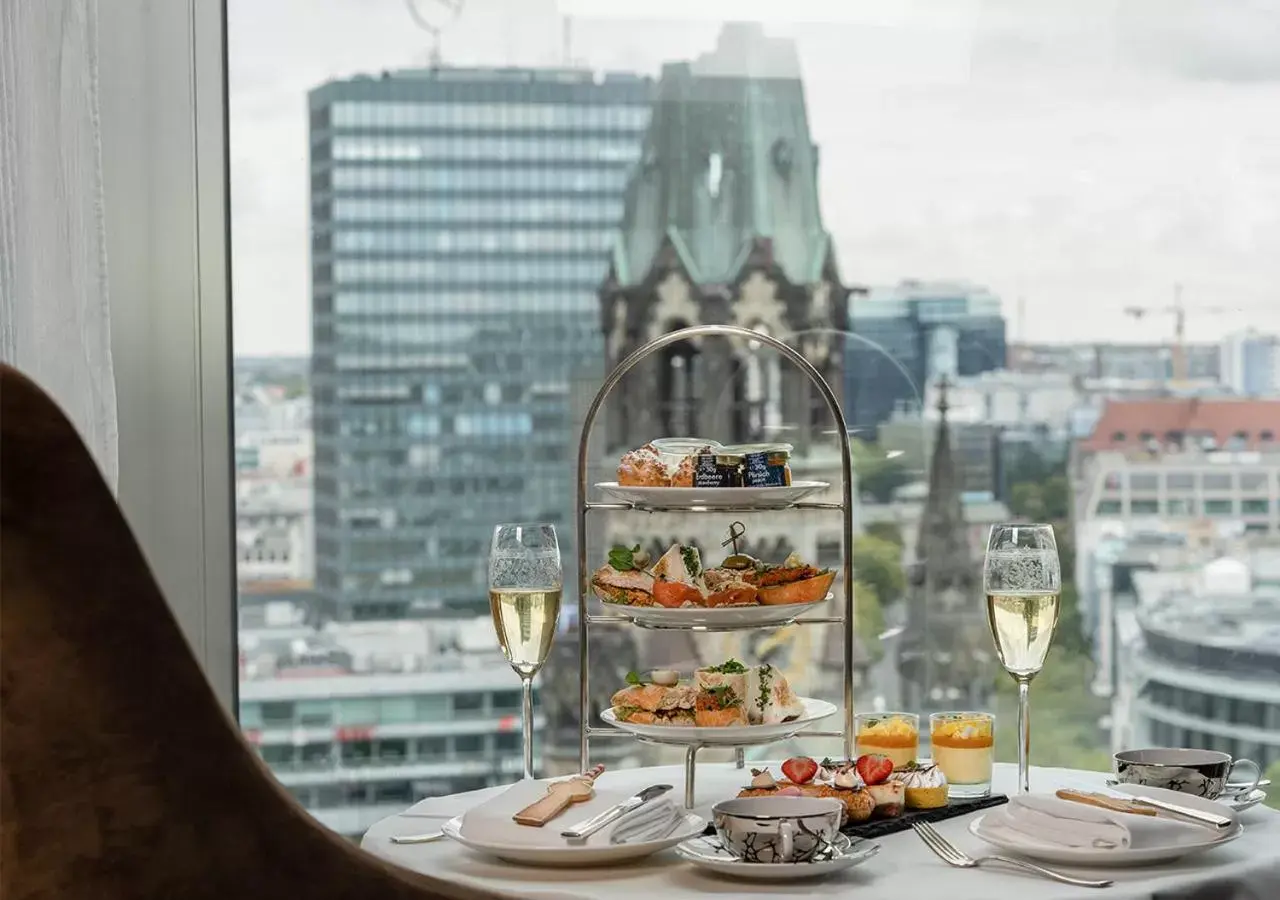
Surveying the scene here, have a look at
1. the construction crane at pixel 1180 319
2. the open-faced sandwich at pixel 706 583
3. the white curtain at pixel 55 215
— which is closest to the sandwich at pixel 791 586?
the open-faced sandwich at pixel 706 583

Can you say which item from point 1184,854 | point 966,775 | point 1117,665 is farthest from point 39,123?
point 1117,665

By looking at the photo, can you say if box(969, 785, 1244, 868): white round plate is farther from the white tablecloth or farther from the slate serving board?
the slate serving board

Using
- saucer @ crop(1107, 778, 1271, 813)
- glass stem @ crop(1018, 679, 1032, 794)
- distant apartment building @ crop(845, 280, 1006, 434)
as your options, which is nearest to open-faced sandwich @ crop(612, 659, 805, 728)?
glass stem @ crop(1018, 679, 1032, 794)

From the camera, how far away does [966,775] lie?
6.73 ft

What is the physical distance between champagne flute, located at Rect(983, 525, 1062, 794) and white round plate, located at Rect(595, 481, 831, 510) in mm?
246

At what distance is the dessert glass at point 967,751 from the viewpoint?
204 centimetres

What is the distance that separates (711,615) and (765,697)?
0.39 ft

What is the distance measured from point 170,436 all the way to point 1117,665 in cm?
200

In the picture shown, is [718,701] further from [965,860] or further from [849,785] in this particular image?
[965,860]

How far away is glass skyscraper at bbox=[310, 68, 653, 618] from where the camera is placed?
10.6 feet

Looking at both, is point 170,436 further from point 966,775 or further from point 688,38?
point 966,775

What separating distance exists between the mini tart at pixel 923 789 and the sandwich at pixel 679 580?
13.0 inches

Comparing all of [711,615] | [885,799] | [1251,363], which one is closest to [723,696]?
[711,615]

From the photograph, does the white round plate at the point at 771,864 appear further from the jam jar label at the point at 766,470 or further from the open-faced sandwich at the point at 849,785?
the jam jar label at the point at 766,470
